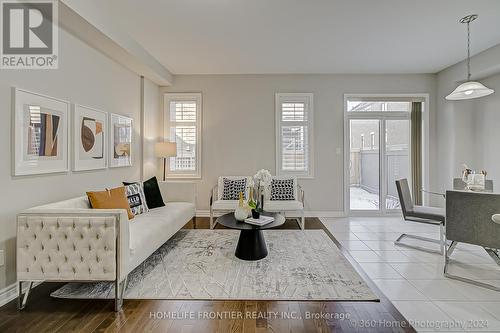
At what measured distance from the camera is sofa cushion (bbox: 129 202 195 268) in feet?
7.97

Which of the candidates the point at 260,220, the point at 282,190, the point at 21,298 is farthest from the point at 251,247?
the point at 21,298

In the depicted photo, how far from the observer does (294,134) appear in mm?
5164

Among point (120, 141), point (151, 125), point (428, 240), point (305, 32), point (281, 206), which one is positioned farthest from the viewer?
point (151, 125)

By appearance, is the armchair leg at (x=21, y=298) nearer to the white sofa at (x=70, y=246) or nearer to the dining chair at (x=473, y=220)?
the white sofa at (x=70, y=246)

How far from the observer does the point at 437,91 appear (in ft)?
16.6

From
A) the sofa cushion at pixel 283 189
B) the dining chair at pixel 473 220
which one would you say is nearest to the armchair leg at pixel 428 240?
the dining chair at pixel 473 220

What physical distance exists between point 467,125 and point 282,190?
347 cm

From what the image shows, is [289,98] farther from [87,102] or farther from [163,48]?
[87,102]

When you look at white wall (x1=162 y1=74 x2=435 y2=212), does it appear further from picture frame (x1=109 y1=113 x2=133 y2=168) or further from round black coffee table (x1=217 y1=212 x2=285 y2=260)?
round black coffee table (x1=217 y1=212 x2=285 y2=260)

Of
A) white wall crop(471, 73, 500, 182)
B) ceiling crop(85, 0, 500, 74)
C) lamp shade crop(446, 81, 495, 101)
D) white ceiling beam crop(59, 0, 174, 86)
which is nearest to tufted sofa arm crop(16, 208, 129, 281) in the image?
white ceiling beam crop(59, 0, 174, 86)

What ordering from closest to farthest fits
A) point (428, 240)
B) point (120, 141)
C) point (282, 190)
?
point (428, 240) < point (120, 141) < point (282, 190)

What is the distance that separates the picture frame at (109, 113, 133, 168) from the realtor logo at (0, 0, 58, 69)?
119cm

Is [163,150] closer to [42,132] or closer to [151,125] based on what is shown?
[151,125]

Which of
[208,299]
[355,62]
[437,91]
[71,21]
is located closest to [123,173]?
[71,21]
